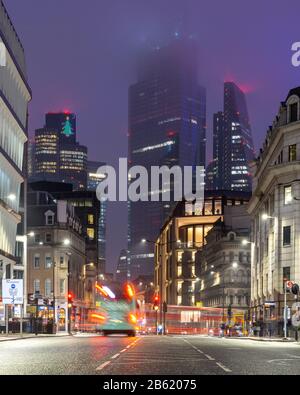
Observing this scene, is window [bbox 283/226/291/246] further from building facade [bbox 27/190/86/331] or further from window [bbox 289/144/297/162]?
building facade [bbox 27/190/86/331]

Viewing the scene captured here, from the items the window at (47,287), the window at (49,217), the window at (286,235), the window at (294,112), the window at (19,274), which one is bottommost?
the window at (47,287)

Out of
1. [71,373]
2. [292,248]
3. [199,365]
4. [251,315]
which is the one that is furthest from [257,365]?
[251,315]

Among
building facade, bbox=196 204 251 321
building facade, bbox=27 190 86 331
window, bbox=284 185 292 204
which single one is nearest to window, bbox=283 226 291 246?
window, bbox=284 185 292 204

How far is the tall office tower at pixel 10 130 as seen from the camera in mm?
83188

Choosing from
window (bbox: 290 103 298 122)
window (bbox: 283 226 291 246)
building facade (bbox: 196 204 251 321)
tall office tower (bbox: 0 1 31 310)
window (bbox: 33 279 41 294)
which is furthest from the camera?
building facade (bbox: 196 204 251 321)

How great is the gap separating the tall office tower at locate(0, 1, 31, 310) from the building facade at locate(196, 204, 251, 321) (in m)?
47.4

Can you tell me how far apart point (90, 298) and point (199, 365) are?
154066mm

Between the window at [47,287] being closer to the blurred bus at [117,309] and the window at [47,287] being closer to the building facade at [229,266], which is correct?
the building facade at [229,266]

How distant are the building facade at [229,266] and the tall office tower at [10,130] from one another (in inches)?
1864

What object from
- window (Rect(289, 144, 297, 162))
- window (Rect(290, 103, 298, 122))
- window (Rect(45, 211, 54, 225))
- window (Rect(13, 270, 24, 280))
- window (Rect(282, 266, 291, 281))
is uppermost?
window (Rect(290, 103, 298, 122))

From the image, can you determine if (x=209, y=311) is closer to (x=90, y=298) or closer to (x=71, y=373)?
(x=90, y=298)

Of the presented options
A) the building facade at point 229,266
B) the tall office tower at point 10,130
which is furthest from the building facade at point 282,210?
the building facade at point 229,266

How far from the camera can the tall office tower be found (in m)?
A: 83.2

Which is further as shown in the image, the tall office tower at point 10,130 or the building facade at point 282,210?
the building facade at point 282,210
